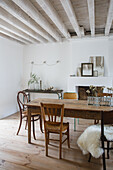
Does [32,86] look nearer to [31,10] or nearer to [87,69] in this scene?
[87,69]

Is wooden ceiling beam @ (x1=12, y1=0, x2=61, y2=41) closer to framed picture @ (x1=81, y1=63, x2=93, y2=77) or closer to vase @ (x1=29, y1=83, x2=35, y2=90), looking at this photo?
framed picture @ (x1=81, y1=63, x2=93, y2=77)

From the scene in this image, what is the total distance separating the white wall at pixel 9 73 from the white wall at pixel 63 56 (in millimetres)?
326

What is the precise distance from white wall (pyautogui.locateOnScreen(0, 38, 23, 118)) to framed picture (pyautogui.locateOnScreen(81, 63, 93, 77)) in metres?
2.31

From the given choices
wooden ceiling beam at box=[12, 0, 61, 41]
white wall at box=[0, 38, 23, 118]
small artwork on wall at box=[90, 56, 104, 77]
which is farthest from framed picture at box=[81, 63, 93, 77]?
white wall at box=[0, 38, 23, 118]

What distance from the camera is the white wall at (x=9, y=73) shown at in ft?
13.7

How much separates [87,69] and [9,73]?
254 cm

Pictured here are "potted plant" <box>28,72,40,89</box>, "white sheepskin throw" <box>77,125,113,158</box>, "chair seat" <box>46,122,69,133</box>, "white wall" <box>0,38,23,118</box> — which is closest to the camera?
"white sheepskin throw" <box>77,125,113,158</box>

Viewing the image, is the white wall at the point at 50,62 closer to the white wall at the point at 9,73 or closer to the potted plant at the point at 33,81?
the potted plant at the point at 33,81

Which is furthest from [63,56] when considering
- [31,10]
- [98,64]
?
[31,10]

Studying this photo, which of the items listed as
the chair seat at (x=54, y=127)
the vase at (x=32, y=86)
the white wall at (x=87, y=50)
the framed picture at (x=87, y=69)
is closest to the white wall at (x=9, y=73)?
the vase at (x=32, y=86)

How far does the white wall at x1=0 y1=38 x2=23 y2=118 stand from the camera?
4.18 m

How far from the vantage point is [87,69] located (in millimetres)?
4410

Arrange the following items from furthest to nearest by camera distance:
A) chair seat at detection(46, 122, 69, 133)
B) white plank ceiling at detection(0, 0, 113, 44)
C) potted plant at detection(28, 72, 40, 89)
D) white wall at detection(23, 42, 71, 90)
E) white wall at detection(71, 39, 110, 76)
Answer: potted plant at detection(28, 72, 40, 89)
white wall at detection(23, 42, 71, 90)
white wall at detection(71, 39, 110, 76)
white plank ceiling at detection(0, 0, 113, 44)
chair seat at detection(46, 122, 69, 133)

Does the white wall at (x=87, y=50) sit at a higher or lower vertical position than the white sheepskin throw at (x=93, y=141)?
higher
